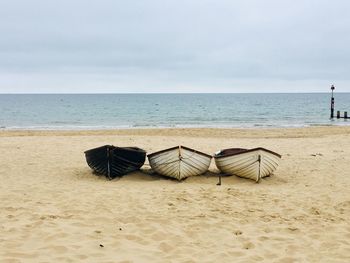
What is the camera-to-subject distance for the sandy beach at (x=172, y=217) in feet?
18.8

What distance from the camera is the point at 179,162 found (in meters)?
10.8

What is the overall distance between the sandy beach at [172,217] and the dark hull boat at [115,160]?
26 centimetres

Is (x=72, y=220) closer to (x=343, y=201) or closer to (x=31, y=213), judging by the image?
(x=31, y=213)

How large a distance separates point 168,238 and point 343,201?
448 cm

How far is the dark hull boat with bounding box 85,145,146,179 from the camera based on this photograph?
11.4 metres

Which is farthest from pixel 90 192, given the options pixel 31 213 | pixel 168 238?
pixel 168 238

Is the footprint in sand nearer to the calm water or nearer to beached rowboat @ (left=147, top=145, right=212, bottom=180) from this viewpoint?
beached rowboat @ (left=147, top=145, right=212, bottom=180)

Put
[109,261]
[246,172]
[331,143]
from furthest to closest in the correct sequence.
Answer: [331,143] → [246,172] → [109,261]

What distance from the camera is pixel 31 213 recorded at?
7.32m

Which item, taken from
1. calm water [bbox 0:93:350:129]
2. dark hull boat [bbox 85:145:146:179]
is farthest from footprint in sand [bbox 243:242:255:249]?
calm water [bbox 0:93:350:129]

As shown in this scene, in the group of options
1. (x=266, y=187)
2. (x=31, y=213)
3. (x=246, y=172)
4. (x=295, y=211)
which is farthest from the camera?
(x=246, y=172)

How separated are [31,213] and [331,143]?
647 inches

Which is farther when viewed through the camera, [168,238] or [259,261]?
[168,238]

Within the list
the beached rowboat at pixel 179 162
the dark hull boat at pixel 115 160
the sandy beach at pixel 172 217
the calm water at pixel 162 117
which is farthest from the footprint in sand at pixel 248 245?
the calm water at pixel 162 117
